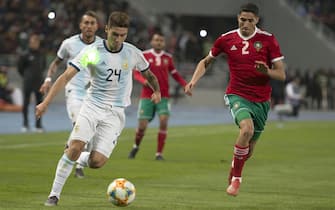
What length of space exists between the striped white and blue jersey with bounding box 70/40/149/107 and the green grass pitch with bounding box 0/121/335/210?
50.9 inches

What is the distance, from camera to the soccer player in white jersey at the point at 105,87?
12.2 metres

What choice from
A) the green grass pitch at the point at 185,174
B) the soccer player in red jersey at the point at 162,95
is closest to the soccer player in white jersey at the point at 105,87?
the green grass pitch at the point at 185,174

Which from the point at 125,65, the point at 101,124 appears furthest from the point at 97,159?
the point at 125,65

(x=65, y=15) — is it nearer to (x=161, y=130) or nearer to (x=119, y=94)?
(x=161, y=130)

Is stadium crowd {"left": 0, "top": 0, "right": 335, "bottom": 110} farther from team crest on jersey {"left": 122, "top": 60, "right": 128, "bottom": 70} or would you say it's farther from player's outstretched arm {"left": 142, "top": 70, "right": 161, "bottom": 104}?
team crest on jersey {"left": 122, "top": 60, "right": 128, "bottom": 70}

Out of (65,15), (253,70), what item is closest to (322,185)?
(253,70)

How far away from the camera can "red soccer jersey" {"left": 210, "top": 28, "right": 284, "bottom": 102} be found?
43.6 feet

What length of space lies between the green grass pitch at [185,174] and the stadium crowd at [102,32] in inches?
560

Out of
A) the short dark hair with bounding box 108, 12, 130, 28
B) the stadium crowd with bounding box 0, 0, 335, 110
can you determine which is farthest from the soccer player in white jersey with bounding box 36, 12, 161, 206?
the stadium crowd with bounding box 0, 0, 335, 110

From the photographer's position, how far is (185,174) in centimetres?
1700

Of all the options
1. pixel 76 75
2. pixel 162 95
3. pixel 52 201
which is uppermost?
pixel 76 75

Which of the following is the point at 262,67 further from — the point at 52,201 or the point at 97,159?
the point at 52,201

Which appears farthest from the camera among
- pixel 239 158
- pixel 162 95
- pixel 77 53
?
pixel 162 95

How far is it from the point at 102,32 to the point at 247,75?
87.1 feet
